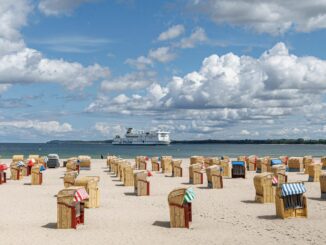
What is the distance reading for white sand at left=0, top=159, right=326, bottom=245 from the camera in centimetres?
1249

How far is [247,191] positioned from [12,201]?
9.95 meters

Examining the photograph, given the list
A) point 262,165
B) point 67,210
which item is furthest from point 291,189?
point 262,165

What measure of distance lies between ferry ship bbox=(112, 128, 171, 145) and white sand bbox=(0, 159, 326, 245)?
129 meters

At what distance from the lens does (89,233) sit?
520 inches

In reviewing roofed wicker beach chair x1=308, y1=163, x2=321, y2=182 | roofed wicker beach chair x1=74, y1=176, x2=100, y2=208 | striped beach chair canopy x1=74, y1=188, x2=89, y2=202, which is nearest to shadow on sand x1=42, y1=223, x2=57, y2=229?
striped beach chair canopy x1=74, y1=188, x2=89, y2=202

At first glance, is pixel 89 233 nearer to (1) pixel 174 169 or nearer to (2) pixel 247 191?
(2) pixel 247 191

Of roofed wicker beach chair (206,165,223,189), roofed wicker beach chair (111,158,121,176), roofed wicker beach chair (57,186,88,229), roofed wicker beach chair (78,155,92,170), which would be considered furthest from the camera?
roofed wicker beach chair (78,155,92,170)

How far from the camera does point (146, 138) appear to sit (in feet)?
502

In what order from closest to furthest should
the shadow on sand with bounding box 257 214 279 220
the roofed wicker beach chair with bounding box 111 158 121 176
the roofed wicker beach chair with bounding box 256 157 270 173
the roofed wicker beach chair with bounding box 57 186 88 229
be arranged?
the roofed wicker beach chair with bounding box 57 186 88 229 → the shadow on sand with bounding box 257 214 279 220 → the roofed wicker beach chair with bounding box 111 158 121 176 → the roofed wicker beach chair with bounding box 256 157 270 173

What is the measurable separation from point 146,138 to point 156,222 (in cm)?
13833

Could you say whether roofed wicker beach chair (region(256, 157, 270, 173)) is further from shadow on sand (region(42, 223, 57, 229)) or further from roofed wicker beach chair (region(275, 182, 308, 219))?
shadow on sand (region(42, 223, 57, 229))

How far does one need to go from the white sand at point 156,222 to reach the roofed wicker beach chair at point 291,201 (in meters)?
0.30

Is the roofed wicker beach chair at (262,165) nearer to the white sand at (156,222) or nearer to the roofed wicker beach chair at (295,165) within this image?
the roofed wicker beach chair at (295,165)

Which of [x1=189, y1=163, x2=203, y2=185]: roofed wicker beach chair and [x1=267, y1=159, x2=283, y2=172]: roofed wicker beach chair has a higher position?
[x1=267, y1=159, x2=283, y2=172]: roofed wicker beach chair
